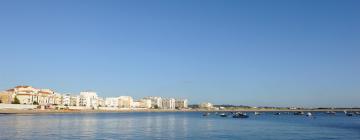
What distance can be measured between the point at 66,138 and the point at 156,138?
10.1 m

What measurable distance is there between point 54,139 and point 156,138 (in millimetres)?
11411

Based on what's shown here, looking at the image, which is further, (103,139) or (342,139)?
(342,139)

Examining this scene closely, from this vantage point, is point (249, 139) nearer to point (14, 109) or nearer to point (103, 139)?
point (103, 139)

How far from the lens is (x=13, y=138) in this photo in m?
46.6

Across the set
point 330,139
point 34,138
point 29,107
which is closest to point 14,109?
point 29,107

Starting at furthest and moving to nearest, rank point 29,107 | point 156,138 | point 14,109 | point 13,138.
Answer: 1. point 29,107
2. point 14,109
3. point 156,138
4. point 13,138

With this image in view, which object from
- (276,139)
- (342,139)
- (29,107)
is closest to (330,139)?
(342,139)

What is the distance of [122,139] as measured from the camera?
4809cm

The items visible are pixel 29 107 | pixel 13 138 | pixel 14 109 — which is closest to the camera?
pixel 13 138

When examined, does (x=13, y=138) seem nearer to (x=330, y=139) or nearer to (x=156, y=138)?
(x=156, y=138)

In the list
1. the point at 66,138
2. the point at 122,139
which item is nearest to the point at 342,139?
the point at 122,139

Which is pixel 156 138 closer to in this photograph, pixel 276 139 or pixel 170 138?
pixel 170 138

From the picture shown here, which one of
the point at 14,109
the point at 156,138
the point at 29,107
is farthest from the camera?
the point at 29,107

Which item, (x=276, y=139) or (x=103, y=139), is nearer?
(x=103, y=139)
